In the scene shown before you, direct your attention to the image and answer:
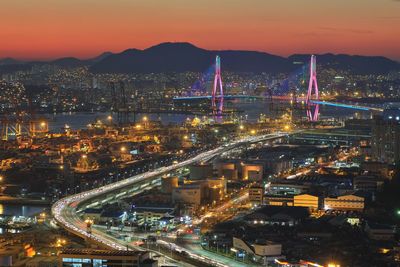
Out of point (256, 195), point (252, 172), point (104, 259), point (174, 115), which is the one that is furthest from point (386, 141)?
point (174, 115)

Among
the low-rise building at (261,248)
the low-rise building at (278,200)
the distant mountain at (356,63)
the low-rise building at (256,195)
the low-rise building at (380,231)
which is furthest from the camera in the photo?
the distant mountain at (356,63)

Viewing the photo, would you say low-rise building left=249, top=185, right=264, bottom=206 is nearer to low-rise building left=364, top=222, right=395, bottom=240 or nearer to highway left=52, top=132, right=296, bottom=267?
highway left=52, top=132, right=296, bottom=267

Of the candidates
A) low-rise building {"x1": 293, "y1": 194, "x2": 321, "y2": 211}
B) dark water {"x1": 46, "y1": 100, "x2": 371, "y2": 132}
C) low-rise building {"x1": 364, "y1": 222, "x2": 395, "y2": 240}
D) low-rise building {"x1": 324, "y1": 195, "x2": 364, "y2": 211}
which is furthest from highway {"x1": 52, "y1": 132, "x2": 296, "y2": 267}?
dark water {"x1": 46, "y1": 100, "x2": 371, "y2": 132}

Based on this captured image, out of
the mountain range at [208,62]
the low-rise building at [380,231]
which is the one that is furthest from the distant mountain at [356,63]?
the low-rise building at [380,231]

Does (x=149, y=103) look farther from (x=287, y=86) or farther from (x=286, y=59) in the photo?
(x=286, y=59)

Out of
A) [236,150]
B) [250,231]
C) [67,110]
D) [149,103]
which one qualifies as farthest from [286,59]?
[250,231]

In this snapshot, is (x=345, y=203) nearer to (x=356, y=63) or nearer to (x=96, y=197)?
(x=96, y=197)

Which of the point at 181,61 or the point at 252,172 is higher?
the point at 181,61

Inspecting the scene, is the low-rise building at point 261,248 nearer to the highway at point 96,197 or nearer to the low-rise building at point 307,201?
the highway at point 96,197
